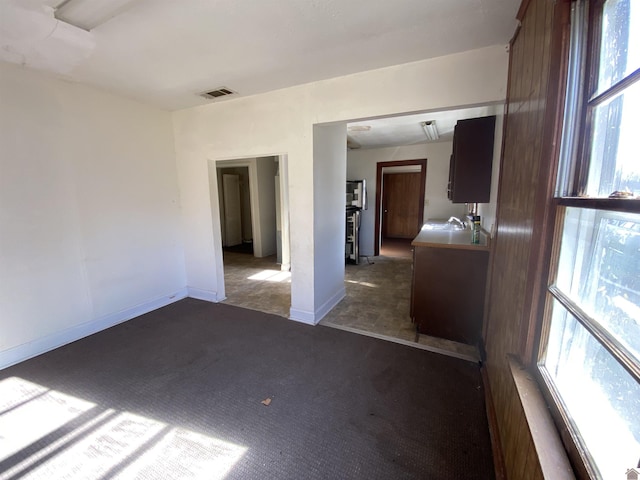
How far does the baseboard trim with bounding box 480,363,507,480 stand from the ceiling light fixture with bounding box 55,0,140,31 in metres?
3.01

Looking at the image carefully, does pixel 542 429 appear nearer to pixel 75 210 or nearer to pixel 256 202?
pixel 75 210

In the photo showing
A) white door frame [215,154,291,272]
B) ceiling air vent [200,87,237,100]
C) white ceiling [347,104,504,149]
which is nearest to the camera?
ceiling air vent [200,87,237,100]

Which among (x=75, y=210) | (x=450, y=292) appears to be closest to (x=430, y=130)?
(x=450, y=292)

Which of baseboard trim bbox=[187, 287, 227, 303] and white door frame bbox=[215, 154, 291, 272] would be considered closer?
baseboard trim bbox=[187, 287, 227, 303]

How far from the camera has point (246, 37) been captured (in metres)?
1.78

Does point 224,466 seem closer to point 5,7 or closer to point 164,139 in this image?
point 5,7

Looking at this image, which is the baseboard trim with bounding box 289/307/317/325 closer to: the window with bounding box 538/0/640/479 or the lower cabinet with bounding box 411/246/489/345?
the lower cabinet with bounding box 411/246/489/345

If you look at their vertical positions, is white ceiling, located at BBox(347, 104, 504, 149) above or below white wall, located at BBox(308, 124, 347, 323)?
above

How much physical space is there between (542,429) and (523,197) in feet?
3.26

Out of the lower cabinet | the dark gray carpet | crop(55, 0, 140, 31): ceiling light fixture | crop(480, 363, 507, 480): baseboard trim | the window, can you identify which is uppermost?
crop(55, 0, 140, 31): ceiling light fixture

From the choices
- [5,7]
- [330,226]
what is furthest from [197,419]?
[5,7]

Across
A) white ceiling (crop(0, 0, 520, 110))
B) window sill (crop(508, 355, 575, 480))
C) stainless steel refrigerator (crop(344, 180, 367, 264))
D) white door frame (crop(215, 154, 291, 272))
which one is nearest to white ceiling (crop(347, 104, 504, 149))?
stainless steel refrigerator (crop(344, 180, 367, 264))

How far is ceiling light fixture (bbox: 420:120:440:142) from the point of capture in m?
3.87

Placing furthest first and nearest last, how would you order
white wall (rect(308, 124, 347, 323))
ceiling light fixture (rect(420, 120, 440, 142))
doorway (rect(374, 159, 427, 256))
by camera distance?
doorway (rect(374, 159, 427, 256)), ceiling light fixture (rect(420, 120, 440, 142)), white wall (rect(308, 124, 347, 323))
